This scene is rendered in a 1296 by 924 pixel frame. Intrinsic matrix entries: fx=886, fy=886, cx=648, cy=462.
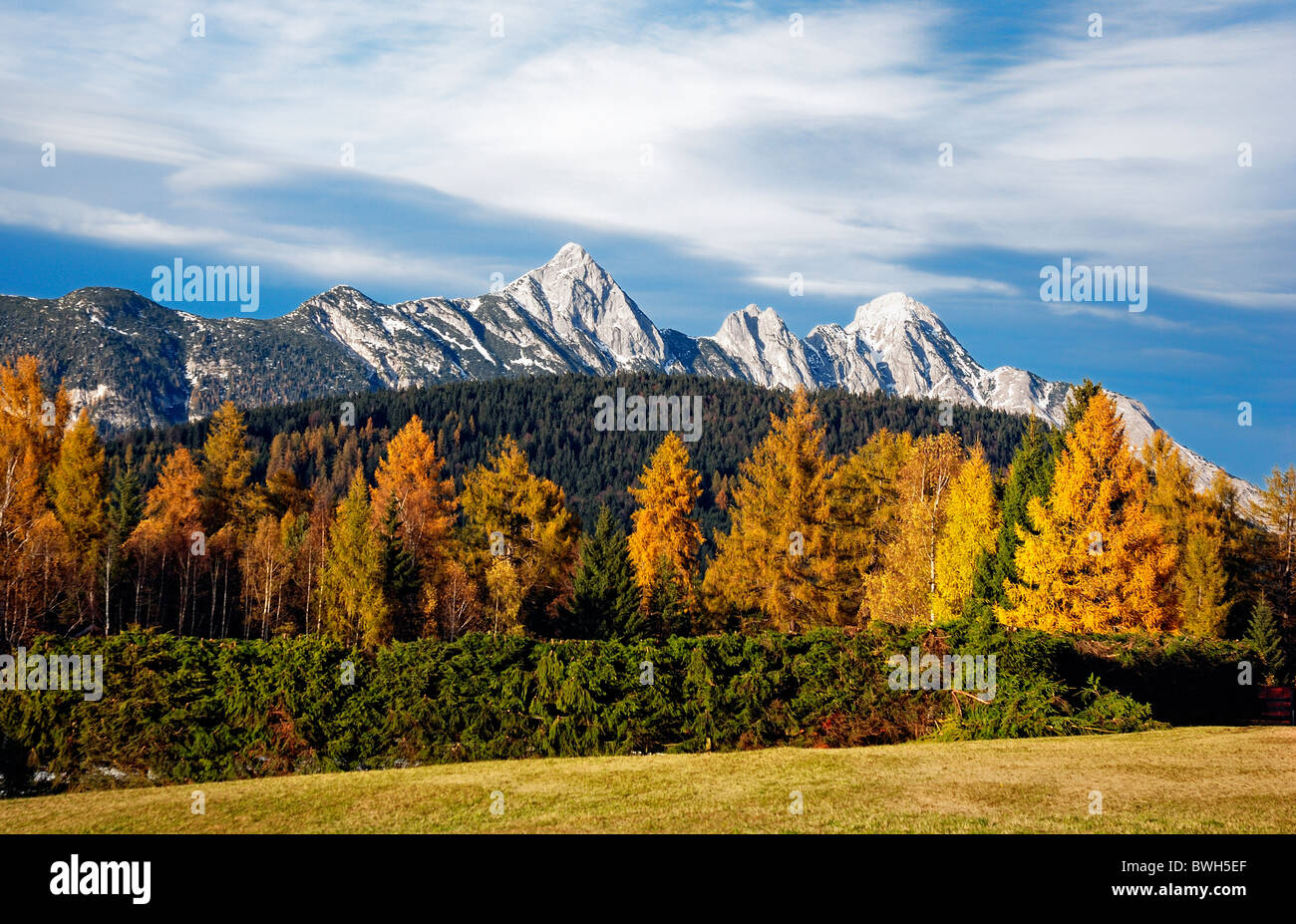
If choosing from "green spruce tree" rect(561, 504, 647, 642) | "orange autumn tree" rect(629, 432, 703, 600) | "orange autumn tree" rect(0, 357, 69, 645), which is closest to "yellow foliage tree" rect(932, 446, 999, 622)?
"orange autumn tree" rect(629, 432, 703, 600)

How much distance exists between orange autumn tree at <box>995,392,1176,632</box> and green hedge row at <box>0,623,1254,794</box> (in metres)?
8.73

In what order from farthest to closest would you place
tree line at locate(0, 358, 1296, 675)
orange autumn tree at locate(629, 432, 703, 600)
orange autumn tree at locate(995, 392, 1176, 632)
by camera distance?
orange autumn tree at locate(629, 432, 703, 600), tree line at locate(0, 358, 1296, 675), orange autumn tree at locate(995, 392, 1176, 632)

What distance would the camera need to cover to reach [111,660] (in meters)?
17.7

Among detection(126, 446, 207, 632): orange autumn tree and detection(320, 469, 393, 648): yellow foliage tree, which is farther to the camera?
detection(126, 446, 207, 632): orange autumn tree

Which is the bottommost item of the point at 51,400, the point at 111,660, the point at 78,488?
the point at 111,660

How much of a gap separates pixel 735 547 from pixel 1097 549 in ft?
53.9

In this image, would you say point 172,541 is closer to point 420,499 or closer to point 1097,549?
point 420,499

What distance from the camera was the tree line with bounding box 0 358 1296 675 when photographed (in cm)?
2980

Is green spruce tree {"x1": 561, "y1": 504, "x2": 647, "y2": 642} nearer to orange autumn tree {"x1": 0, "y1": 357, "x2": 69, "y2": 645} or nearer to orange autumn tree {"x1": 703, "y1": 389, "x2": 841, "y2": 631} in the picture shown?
orange autumn tree {"x1": 703, "y1": 389, "x2": 841, "y2": 631}

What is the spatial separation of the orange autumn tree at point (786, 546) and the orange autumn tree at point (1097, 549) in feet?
36.2

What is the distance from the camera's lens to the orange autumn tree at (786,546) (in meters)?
39.8
